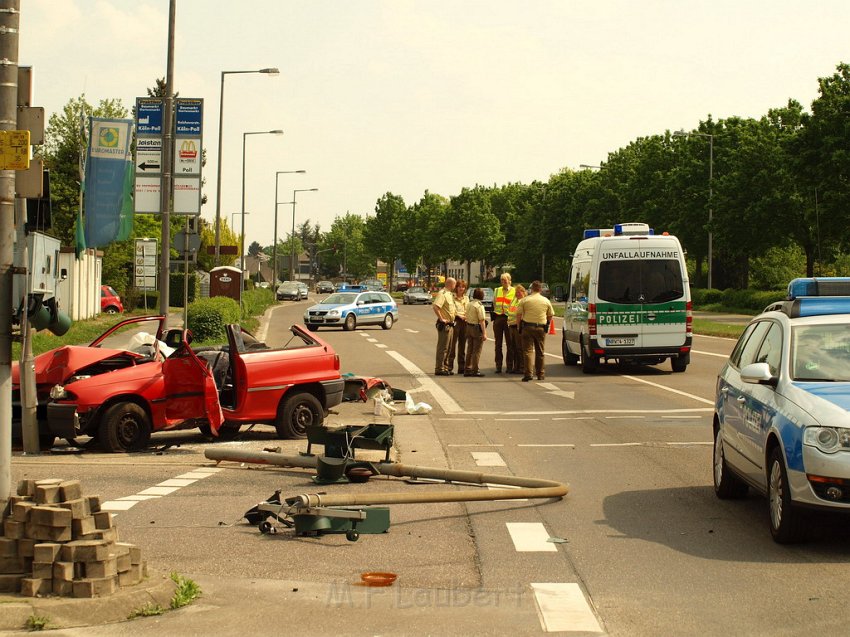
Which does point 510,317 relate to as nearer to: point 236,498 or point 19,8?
point 236,498

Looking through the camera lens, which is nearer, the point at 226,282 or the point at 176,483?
the point at 176,483

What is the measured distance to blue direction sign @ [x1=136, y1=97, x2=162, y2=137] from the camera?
23.6 meters

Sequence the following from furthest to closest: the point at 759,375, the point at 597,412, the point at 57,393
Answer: the point at 597,412
the point at 57,393
the point at 759,375

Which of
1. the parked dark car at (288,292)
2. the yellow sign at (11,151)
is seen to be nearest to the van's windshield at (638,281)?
the yellow sign at (11,151)

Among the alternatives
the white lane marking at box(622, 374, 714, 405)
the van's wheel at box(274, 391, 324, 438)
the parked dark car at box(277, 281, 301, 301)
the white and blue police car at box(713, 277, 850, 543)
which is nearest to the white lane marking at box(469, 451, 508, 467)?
the van's wheel at box(274, 391, 324, 438)

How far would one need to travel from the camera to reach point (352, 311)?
44.6m

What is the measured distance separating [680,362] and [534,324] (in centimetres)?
356

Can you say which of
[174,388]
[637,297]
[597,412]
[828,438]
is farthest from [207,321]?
[828,438]

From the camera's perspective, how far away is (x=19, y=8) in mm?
7738

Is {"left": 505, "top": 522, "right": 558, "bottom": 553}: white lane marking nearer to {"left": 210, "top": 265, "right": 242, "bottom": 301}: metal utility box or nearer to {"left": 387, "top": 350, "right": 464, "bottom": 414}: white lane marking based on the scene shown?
{"left": 387, "top": 350, "right": 464, "bottom": 414}: white lane marking

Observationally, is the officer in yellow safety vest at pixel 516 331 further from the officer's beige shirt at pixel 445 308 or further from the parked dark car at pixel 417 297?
the parked dark car at pixel 417 297

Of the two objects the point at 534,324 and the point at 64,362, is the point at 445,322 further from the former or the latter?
the point at 64,362

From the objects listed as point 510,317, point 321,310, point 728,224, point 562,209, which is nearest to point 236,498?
point 510,317

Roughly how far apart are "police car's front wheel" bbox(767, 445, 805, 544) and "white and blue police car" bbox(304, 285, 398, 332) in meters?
36.1
